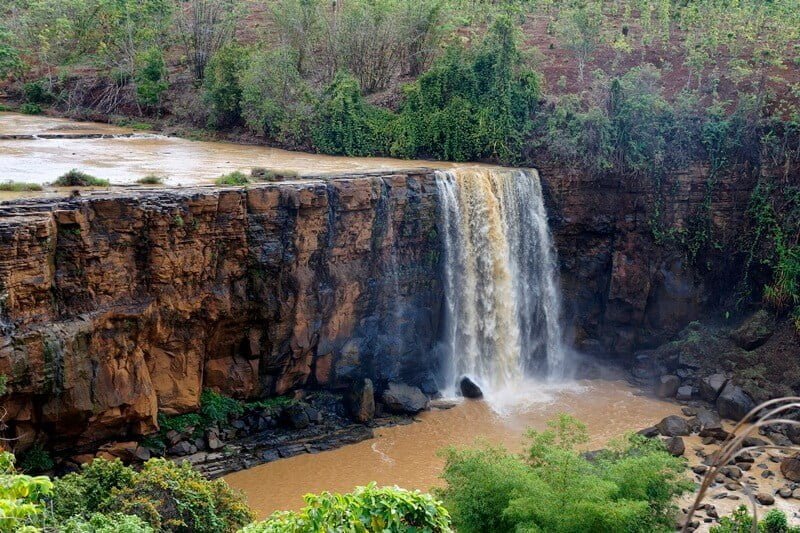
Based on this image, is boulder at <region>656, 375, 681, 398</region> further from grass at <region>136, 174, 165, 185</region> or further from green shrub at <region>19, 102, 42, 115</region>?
green shrub at <region>19, 102, 42, 115</region>

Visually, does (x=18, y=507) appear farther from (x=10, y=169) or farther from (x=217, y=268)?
(x=10, y=169)

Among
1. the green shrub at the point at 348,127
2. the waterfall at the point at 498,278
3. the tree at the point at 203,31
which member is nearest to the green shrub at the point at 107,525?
the waterfall at the point at 498,278

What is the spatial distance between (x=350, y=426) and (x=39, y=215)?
9629 millimetres

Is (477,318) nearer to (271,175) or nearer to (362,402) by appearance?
(362,402)

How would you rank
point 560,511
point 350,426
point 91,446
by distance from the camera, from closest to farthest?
point 560,511, point 91,446, point 350,426

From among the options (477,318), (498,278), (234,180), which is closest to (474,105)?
(498,278)

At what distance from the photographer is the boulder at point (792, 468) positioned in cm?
1928

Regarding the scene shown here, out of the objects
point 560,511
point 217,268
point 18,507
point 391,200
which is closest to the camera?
point 18,507

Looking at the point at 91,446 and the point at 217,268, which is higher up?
the point at 217,268

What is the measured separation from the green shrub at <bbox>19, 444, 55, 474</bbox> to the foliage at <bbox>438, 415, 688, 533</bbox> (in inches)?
342

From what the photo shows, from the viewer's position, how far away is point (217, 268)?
20.0 meters

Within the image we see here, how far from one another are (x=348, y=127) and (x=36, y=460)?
1849 cm

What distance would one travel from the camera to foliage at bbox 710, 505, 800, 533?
14.8 meters

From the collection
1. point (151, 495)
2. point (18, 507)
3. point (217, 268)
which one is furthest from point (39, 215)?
point (18, 507)
